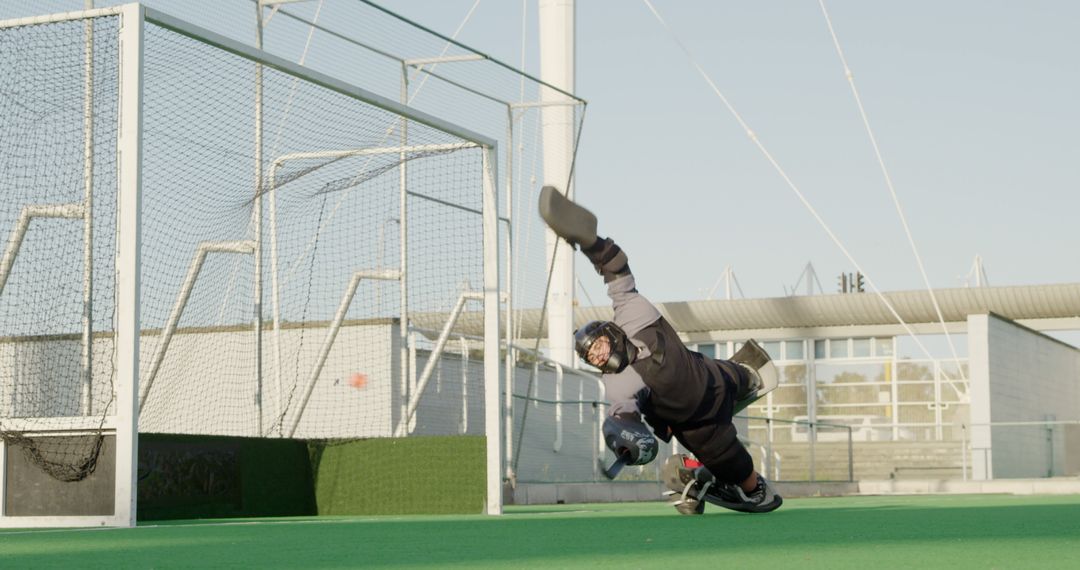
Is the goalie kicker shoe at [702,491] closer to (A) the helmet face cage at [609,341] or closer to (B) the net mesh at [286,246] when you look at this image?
(A) the helmet face cage at [609,341]

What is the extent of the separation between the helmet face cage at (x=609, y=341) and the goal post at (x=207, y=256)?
7.48 ft

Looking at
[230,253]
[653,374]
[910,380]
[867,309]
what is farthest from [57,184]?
[910,380]

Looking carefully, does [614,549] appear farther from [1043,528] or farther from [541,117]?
[541,117]

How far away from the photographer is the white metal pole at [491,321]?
34.9 ft

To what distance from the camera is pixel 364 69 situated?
1222 cm

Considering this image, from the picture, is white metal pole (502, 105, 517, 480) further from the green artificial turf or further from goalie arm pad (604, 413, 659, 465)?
goalie arm pad (604, 413, 659, 465)

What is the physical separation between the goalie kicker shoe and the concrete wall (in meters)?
16.2

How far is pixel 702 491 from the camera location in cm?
857

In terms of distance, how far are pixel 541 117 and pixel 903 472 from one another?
14.8 meters

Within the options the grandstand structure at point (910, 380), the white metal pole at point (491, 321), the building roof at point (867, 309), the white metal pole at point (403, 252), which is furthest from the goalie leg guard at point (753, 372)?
the building roof at point (867, 309)

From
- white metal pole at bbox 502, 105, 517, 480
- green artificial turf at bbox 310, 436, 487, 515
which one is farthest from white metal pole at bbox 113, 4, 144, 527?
white metal pole at bbox 502, 105, 517, 480

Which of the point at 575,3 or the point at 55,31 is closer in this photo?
the point at 55,31

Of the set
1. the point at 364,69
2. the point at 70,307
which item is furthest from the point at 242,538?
the point at 364,69

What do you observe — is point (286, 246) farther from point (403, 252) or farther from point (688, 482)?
point (688, 482)
